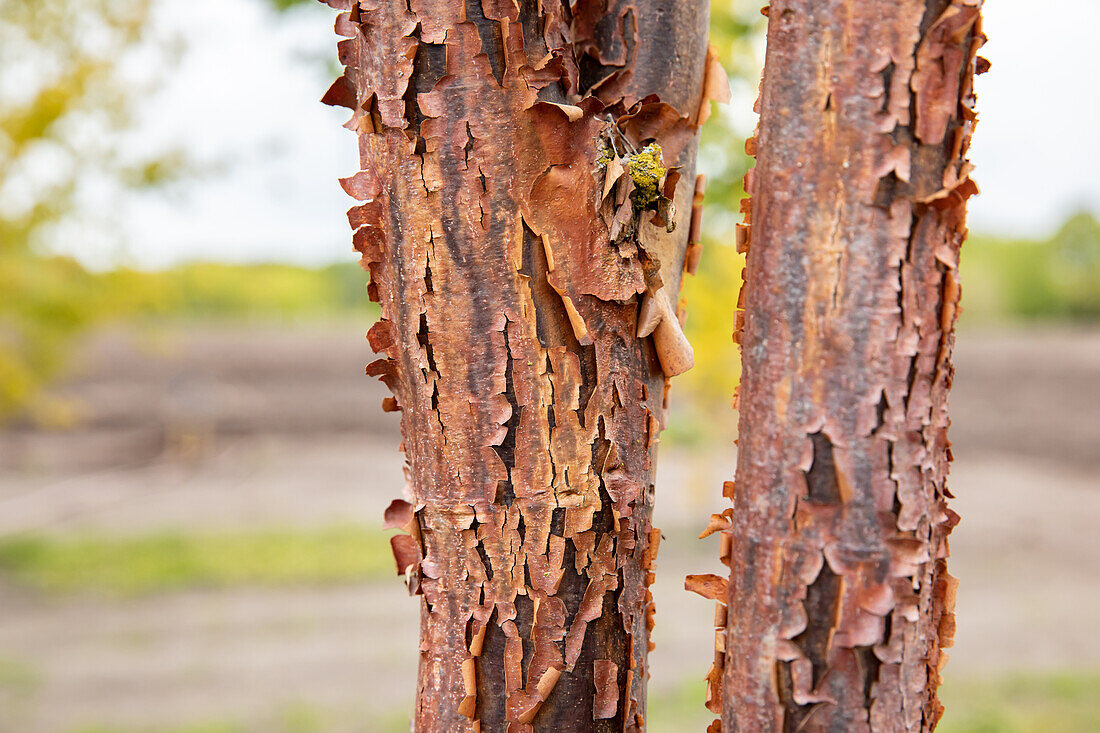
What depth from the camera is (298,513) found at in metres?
10.5

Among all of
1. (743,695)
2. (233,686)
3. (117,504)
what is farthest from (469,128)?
(117,504)

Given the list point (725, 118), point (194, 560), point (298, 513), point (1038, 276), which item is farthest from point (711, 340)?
point (1038, 276)

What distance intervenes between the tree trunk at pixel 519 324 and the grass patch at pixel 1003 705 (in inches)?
148

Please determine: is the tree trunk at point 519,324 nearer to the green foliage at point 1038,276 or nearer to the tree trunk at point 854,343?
the tree trunk at point 854,343

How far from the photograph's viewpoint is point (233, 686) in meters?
5.77

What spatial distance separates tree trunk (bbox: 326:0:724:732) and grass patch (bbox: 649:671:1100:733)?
3.75 metres

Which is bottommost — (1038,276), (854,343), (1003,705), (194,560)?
(1003,705)

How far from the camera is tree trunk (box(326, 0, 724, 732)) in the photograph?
121 cm

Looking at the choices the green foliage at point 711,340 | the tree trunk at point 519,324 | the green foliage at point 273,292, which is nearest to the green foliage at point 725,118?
the green foliage at point 711,340

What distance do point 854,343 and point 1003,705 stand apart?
16.1 ft

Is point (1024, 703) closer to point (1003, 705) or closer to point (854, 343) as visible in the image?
point (1003, 705)

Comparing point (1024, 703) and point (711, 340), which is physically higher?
point (711, 340)

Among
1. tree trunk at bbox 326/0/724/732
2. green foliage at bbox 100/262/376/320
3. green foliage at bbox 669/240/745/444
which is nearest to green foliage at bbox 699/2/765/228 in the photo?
green foliage at bbox 669/240/745/444

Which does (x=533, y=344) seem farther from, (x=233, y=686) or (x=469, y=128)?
(x=233, y=686)
